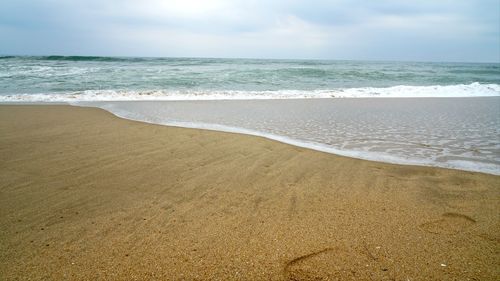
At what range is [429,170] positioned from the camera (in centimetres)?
391

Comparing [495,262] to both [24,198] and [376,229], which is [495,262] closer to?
[376,229]

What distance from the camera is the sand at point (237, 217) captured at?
1.97 metres

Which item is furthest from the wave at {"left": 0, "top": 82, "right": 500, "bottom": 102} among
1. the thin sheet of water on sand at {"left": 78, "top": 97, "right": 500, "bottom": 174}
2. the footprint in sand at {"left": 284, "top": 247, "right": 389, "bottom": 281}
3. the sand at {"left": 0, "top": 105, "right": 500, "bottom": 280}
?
the footprint in sand at {"left": 284, "top": 247, "right": 389, "bottom": 281}

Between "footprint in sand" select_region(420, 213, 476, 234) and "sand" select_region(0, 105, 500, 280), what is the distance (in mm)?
11

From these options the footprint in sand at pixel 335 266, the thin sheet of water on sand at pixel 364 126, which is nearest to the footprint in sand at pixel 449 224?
the footprint in sand at pixel 335 266

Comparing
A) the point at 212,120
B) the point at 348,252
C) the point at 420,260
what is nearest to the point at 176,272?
the point at 348,252

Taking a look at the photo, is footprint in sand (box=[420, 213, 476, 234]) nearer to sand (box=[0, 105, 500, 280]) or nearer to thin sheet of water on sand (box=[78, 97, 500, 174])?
sand (box=[0, 105, 500, 280])

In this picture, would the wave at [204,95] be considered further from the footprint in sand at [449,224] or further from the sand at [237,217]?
the footprint in sand at [449,224]

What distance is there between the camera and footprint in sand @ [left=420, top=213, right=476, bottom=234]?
7.97 feet

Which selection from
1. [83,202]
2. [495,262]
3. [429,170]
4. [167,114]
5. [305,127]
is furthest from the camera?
[167,114]

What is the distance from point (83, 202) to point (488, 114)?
10357 millimetres

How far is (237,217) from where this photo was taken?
2.59 m

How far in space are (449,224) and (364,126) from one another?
4.33 m

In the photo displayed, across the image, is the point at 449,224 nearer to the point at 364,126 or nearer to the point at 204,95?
the point at 364,126
